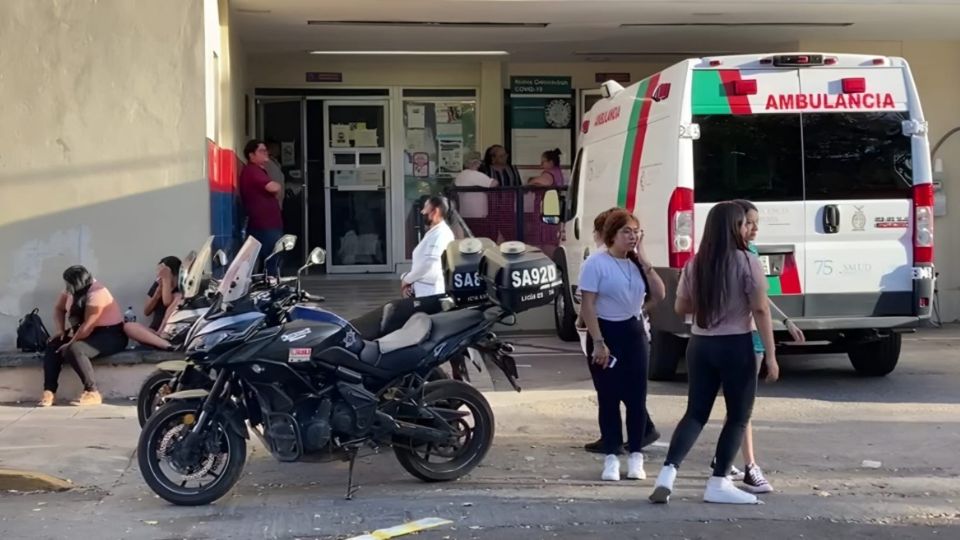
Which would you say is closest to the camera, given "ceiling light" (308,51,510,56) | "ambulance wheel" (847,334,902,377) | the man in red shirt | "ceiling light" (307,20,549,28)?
"ambulance wheel" (847,334,902,377)

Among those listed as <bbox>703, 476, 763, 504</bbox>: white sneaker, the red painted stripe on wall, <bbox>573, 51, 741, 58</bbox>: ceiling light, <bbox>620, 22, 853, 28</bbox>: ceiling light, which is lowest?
<bbox>703, 476, 763, 504</bbox>: white sneaker

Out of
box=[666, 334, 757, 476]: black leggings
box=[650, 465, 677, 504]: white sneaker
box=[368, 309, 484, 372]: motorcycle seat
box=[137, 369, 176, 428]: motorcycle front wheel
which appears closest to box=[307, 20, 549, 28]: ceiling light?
box=[137, 369, 176, 428]: motorcycle front wheel

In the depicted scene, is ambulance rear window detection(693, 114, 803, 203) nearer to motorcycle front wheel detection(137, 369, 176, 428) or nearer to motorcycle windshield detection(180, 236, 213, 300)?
motorcycle windshield detection(180, 236, 213, 300)

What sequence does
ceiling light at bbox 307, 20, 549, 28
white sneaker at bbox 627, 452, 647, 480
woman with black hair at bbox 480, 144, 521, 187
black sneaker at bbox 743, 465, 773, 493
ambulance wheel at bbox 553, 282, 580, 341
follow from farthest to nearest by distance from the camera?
1. woman with black hair at bbox 480, 144, 521, 187
2. ceiling light at bbox 307, 20, 549, 28
3. ambulance wheel at bbox 553, 282, 580, 341
4. white sneaker at bbox 627, 452, 647, 480
5. black sneaker at bbox 743, 465, 773, 493

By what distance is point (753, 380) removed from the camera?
613cm

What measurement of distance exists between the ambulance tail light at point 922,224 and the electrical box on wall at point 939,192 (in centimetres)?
537

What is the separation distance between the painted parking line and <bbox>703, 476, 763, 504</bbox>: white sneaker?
1500 mm

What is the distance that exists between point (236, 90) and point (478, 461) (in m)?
7.45

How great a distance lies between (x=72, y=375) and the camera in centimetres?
959

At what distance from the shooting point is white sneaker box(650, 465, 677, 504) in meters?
6.25

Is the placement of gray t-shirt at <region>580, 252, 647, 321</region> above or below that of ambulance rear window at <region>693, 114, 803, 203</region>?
below

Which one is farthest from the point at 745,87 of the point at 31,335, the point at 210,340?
the point at 31,335

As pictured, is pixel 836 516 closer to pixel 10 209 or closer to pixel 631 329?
pixel 631 329

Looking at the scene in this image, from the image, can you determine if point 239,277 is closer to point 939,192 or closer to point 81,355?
point 81,355
